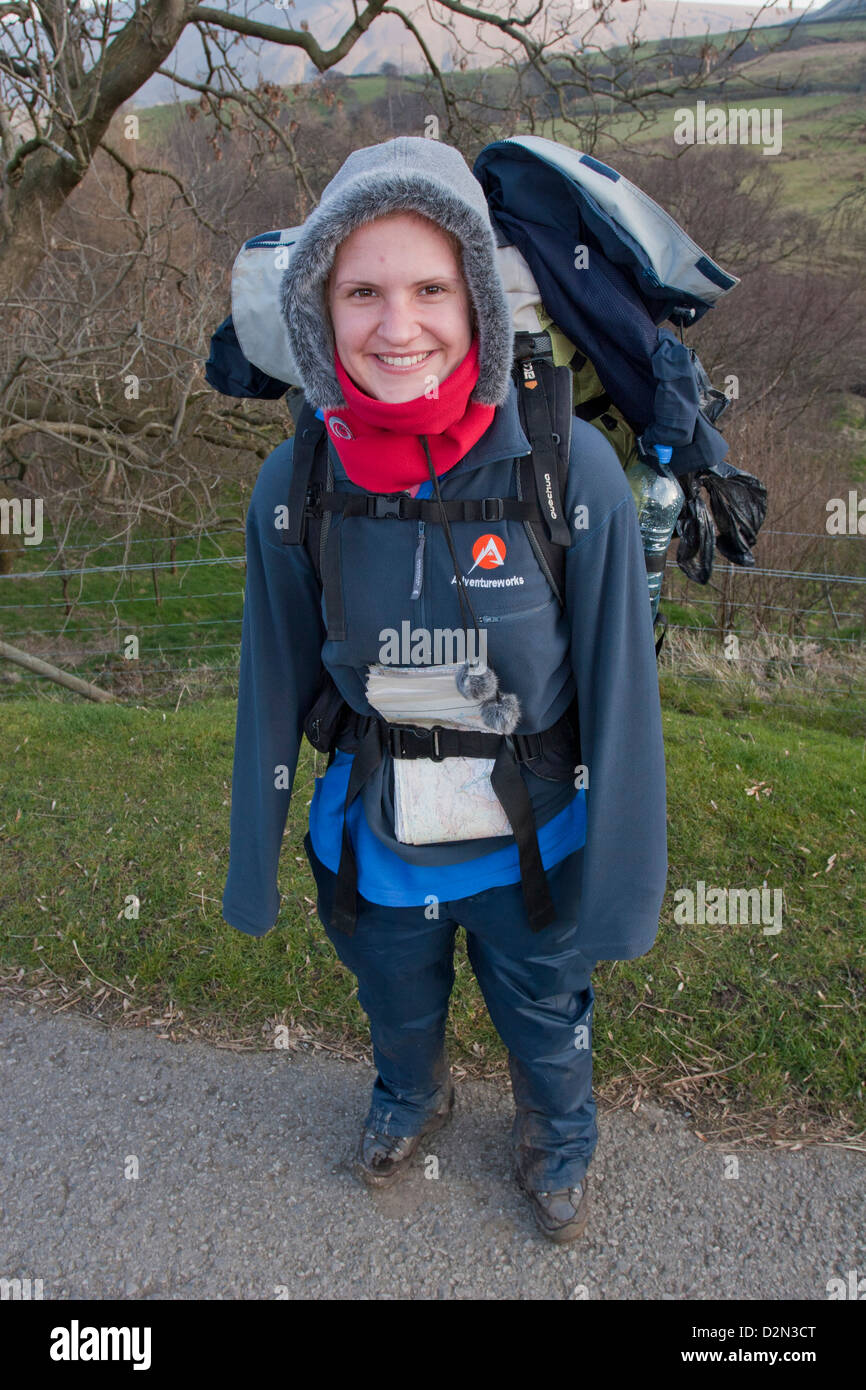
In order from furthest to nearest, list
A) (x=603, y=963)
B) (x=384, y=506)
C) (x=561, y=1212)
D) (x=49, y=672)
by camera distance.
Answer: (x=49, y=672) → (x=603, y=963) → (x=561, y=1212) → (x=384, y=506)

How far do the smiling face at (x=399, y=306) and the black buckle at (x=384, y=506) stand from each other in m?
0.19

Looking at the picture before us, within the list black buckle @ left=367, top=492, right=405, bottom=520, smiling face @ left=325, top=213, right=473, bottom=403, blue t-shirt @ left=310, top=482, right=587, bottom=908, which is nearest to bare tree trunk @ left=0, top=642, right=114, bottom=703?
blue t-shirt @ left=310, top=482, right=587, bottom=908

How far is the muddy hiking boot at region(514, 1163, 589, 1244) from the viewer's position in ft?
7.67

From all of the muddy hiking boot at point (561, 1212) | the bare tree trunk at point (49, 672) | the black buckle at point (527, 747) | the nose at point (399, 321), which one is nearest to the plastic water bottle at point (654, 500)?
the black buckle at point (527, 747)

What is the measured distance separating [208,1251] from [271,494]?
1.84m

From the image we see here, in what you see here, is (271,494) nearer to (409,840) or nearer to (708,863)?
(409,840)

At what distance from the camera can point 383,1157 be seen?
252 cm

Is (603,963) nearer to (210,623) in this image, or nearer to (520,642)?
(520,642)

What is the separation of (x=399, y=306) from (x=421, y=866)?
1160 mm

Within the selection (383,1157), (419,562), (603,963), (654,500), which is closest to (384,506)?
(419,562)

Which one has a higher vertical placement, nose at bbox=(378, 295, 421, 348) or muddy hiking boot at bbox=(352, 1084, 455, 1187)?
nose at bbox=(378, 295, 421, 348)

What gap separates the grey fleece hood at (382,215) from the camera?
1602 mm

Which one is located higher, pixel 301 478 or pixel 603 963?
pixel 301 478

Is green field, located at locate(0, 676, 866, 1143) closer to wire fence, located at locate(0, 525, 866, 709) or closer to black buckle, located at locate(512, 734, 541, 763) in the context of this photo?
wire fence, located at locate(0, 525, 866, 709)
